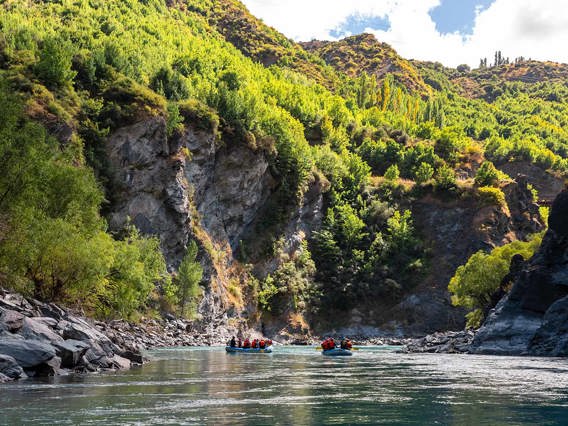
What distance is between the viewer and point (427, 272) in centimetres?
11069

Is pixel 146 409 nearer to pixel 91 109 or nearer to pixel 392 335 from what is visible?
pixel 91 109

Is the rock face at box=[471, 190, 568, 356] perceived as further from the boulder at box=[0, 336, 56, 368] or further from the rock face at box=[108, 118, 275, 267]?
the rock face at box=[108, 118, 275, 267]

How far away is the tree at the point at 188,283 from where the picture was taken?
264 feet

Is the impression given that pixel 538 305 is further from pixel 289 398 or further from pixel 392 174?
pixel 392 174

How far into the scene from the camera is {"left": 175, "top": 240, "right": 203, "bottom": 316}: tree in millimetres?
80562

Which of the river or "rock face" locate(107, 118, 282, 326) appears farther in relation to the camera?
"rock face" locate(107, 118, 282, 326)

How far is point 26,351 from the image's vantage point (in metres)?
26.8

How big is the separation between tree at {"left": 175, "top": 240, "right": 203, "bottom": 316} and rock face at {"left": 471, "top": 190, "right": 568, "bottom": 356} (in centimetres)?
3684

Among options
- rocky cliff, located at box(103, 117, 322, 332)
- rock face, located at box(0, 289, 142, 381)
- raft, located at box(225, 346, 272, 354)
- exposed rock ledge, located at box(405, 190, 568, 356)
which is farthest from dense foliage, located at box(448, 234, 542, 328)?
rock face, located at box(0, 289, 142, 381)

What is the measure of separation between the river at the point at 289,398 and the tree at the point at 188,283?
1805 inches

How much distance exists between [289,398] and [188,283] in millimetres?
58655

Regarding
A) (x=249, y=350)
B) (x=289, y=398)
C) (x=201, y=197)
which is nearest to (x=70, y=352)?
(x=289, y=398)

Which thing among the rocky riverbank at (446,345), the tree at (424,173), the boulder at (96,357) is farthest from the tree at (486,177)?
the boulder at (96,357)

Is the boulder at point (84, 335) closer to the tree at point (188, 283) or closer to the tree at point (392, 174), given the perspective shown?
the tree at point (188, 283)
